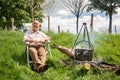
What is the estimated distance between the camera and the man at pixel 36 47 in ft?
32.0

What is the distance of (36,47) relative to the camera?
1056cm

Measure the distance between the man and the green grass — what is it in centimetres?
24

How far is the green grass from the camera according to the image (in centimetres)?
896

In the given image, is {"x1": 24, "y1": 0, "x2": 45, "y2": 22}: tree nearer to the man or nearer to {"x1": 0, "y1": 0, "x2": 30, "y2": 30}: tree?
{"x1": 0, "y1": 0, "x2": 30, "y2": 30}: tree

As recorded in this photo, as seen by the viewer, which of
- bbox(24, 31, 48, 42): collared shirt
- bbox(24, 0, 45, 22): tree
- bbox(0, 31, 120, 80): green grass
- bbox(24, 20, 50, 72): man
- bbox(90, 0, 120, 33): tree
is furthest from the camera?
bbox(90, 0, 120, 33): tree

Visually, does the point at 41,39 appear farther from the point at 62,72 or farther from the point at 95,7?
the point at 95,7

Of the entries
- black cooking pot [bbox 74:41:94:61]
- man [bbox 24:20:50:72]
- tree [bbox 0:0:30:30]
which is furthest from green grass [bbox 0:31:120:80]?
tree [bbox 0:0:30:30]

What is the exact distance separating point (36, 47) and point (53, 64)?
0.71 m

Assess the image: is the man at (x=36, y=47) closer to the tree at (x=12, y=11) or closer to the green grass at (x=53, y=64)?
the green grass at (x=53, y=64)

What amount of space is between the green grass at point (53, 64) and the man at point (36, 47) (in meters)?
0.24

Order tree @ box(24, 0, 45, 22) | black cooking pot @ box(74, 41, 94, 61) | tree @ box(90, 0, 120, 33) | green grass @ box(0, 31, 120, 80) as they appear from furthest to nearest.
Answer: tree @ box(90, 0, 120, 33)
tree @ box(24, 0, 45, 22)
black cooking pot @ box(74, 41, 94, 61)
green grass @ box(0, 31, 120, 80)

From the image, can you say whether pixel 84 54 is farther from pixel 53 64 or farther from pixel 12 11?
pixel 12 11

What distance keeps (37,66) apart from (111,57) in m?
2.79

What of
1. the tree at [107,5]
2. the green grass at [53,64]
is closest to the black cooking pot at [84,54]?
the green grass at [53,64]
